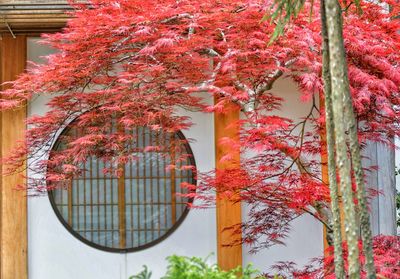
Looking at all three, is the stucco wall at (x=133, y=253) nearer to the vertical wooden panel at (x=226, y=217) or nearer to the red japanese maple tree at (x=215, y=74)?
the vertical wooden panel at (x=226, y=217)

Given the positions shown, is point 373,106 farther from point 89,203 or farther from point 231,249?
point 89,203

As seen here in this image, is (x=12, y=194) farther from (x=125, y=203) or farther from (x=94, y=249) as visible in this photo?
(x=125, y=203)

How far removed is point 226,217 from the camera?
8.81 meters

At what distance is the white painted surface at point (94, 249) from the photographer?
353 inches

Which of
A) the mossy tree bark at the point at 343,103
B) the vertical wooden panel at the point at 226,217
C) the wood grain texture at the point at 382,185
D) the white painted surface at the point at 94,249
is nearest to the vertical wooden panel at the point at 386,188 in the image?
the wood grain texture at the point at 382,185

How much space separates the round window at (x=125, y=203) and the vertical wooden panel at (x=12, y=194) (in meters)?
0.47

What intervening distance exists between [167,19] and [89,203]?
284cm

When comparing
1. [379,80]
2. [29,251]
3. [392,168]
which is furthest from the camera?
[29,251]

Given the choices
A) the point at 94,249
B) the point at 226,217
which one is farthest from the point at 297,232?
the point at 94,249

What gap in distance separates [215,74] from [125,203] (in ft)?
8.01

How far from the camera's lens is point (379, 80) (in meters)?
6.85

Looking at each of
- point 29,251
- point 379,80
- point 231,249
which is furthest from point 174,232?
point 379,80

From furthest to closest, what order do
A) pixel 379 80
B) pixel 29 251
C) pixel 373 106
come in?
1. pixel 29 251
2. pixel 373 106
3. pixel 379 80

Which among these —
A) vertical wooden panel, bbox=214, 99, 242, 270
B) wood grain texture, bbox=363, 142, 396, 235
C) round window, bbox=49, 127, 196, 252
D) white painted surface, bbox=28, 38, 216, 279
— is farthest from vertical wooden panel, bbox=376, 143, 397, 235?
round window, bbox=49, 127, 196, 252
